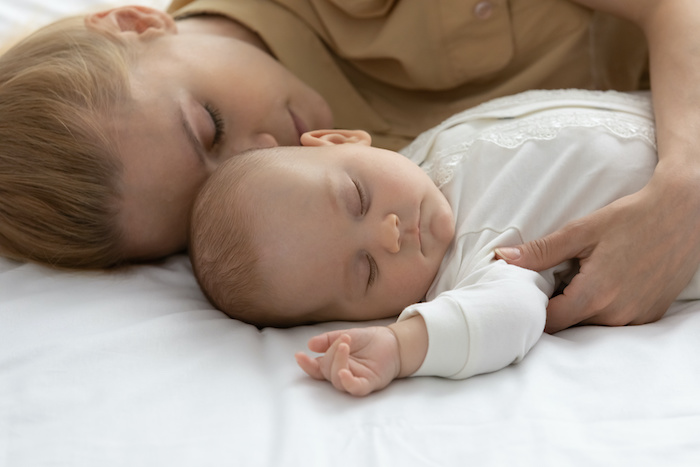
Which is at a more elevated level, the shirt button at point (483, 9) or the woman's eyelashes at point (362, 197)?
the shirt button at point (483, 9)

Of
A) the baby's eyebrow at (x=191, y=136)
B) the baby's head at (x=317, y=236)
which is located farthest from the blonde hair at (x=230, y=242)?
the baby's eyebrow at (x=191, y=136)

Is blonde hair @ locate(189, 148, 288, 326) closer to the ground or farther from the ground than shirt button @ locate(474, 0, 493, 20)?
closer to the ground

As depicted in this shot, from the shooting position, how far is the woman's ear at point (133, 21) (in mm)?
1470

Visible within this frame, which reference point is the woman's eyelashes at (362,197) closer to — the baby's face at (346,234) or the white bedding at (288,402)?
the baby's face at (346,234)

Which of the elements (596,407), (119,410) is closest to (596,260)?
(596,407)

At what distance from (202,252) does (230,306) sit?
4.2 inches

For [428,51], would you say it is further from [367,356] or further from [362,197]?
[367,356]

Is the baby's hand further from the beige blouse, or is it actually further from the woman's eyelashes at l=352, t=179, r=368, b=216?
the beige blouse

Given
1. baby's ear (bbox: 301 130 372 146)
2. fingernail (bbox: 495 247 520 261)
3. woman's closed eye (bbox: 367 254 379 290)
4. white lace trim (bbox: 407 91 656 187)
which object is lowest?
woman's closed eye (bbox: 367 254 379 290)

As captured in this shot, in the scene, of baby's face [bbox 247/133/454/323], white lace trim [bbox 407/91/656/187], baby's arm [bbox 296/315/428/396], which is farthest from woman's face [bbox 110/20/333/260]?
baby's arm [bbox 296/315/428/396]

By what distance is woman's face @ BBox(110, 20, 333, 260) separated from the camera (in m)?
1.28

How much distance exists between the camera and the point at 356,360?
3.06 feet

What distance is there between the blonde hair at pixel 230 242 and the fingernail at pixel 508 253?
0.39 m

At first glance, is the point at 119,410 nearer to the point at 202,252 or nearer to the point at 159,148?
the point at 202,252
